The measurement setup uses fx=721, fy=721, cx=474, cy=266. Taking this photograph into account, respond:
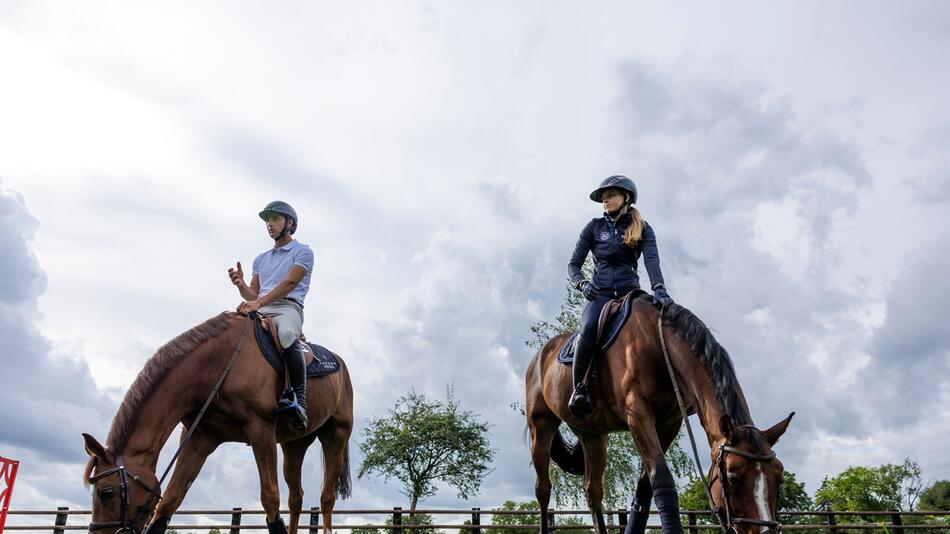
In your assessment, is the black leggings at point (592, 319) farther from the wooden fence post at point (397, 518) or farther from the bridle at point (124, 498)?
the wooden fence post at point (397, 518)

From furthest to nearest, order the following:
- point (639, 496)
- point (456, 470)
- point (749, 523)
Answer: point (456, 470) < point (639, 496) < point (749, 523)

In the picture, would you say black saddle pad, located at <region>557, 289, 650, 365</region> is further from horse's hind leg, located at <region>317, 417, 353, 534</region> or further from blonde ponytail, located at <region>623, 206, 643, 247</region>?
horse's hind leg, located at <region>317, 417, 353, 534</region>

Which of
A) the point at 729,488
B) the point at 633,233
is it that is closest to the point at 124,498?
the point at 729,488

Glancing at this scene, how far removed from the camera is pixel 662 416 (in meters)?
5.98

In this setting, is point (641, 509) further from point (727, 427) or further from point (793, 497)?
point (793, 497)

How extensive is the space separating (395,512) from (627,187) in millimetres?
11001

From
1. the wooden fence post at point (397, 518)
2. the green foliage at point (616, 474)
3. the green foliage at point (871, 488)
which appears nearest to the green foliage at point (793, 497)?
the green foliage at point (871, 488)

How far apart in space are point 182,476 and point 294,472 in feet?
6.30

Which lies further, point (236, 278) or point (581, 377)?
point (236, 278)

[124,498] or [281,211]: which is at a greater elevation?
[281,211]

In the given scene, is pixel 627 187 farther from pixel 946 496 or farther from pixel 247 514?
pixel 946 496

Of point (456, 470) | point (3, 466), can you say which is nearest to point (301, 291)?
point (3, 466)

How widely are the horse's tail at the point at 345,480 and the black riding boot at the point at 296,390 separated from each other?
2.44 m

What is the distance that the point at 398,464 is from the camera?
3903 centimetres
